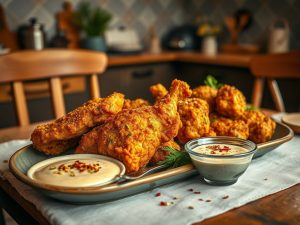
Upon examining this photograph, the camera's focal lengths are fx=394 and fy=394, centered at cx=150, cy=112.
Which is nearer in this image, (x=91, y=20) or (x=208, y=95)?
(x=208, y=95)

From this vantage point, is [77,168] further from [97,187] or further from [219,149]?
[219,149]

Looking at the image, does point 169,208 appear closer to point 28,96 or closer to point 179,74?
point 28,96

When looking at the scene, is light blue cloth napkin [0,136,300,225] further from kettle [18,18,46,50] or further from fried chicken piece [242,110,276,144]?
kettle [18,18,46,50]

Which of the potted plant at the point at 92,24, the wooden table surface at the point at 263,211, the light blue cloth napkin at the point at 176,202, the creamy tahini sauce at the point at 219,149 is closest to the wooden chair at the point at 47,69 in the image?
the light blue cloth napkin at the point at 176,202

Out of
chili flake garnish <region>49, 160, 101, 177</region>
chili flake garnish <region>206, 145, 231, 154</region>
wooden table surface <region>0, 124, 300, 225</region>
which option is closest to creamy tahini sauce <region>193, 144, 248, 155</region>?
chili flake garnish <region>206, 145, 231, 154</region>

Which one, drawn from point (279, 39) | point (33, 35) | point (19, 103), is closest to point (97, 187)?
point (19, 103)
